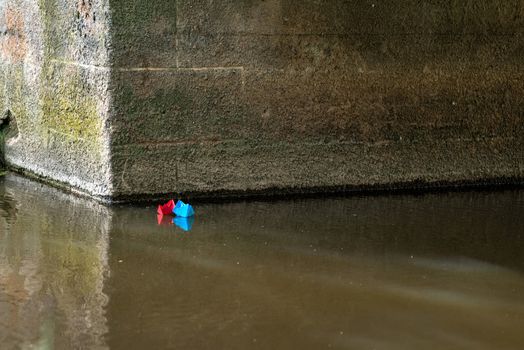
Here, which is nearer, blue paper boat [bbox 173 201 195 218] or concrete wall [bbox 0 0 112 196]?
blue paper boat [bbox 173 201 195 218]

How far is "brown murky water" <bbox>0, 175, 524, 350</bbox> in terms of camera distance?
371 centimetres

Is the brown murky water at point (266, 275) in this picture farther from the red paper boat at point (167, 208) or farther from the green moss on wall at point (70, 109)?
the green moss on wall at point (70, 109)

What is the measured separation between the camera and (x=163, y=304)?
4.05 metres

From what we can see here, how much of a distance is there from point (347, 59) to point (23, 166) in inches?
101

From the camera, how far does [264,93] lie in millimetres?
6379

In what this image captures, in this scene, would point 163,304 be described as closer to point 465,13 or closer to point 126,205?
point 126,205

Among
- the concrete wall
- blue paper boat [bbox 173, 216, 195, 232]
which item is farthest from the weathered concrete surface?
blue paper boat [bbox 173, 216, 195, 232]

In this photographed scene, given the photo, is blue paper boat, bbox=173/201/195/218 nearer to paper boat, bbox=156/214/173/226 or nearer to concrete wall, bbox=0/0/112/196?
paper boat, bbox=156/214/173/226

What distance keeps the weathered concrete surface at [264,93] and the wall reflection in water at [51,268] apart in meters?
0.34

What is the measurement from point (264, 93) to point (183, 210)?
1.05m

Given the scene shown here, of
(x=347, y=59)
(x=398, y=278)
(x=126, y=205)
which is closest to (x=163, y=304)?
(x=398, y=278)

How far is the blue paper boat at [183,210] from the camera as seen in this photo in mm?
5844

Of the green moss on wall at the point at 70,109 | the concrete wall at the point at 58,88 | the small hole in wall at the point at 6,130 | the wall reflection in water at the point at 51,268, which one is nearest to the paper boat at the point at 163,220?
the wall reflection in water at the point at 51,268

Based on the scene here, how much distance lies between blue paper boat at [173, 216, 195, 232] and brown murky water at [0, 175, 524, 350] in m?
0.04
